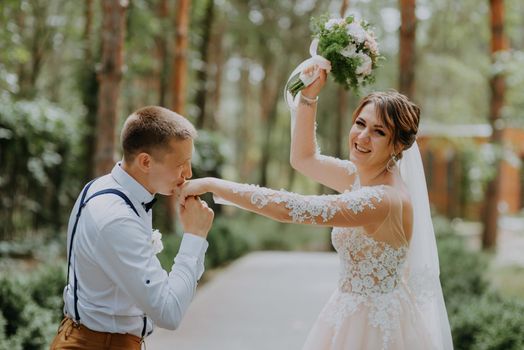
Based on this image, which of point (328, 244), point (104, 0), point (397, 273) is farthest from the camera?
point (328, 244)

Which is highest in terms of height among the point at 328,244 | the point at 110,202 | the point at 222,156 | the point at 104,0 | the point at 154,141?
the point at 104,0

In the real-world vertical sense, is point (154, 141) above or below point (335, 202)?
above

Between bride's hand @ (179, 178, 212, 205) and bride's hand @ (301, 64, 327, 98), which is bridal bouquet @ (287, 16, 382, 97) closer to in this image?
Result: bride's hand @ (301, 64, 327, 98)

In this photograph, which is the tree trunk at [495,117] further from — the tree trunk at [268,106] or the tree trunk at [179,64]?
the tree trunk at [268,106]

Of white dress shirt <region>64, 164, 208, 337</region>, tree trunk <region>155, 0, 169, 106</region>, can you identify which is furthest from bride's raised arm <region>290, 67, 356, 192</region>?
tree trunk <region>155, 0, 169, 106</region>

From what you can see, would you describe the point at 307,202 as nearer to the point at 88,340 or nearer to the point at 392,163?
the point at 392,163

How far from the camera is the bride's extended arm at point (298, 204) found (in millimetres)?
3088

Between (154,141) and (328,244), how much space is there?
20051 mm

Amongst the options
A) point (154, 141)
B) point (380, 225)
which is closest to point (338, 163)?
point (380, 225)

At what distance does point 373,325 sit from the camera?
11.3 ft

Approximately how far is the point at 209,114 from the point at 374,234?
1914 cm

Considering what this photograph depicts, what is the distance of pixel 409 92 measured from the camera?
1138 cm

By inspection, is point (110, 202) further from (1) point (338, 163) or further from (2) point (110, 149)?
(2) point (110, 149)

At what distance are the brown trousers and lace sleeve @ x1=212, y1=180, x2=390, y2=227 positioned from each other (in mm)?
774
